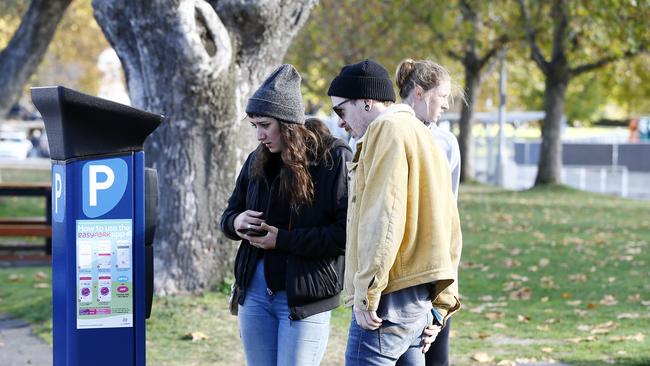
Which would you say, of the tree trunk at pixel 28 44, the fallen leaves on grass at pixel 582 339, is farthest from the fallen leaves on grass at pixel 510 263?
the tree trunk at pixel 28 44

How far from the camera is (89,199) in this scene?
4.29 meters

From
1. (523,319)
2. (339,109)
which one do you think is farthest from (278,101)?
(523,319)

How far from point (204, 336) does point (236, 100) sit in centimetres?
200

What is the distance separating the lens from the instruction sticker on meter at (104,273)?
→ 4301 millimetres

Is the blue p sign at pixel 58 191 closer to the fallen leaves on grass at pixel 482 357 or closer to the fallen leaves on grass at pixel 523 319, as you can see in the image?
the fallen leaves on grass at pixel 482 357

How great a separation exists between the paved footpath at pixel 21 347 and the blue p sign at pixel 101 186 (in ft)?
11.0

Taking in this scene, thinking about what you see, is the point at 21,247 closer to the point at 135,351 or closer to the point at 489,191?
the point at 135,351

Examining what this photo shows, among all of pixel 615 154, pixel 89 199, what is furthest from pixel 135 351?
pixel 615 154

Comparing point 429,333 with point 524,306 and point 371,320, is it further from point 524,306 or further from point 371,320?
point 524,306

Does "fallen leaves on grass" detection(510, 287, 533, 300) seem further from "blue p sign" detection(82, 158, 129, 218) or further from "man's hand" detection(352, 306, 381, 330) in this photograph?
"man's hand" detection(352, 306, 381, 330)

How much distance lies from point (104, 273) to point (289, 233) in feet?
2.58

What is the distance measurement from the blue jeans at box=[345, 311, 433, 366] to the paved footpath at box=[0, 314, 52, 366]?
4.18m

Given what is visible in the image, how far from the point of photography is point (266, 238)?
4266mm

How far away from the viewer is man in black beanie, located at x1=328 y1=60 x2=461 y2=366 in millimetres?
3527
